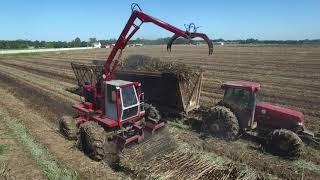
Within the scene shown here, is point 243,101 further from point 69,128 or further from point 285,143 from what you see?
point 69,128

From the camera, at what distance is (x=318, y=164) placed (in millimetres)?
10016

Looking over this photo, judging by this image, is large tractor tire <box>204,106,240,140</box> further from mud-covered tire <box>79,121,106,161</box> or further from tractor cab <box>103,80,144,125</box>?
→ mud-covered tire <box>79,121,106,161</box>

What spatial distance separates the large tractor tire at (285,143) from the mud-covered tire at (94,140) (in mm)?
5220

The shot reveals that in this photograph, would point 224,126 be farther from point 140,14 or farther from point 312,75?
point 312,75

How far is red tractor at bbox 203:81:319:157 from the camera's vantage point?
11.1 metres

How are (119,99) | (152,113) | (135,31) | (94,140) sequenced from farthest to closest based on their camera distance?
(152,113) < (135,31) < (119,99) < (94,140)

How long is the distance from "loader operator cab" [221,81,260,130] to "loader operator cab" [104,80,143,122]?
329 cm

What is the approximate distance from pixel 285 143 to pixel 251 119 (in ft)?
5.06

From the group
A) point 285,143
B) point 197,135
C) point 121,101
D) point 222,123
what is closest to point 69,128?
point 121,101

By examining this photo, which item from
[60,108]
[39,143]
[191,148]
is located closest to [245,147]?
[191,148]

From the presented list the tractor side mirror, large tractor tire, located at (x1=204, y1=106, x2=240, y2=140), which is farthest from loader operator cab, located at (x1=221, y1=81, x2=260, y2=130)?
the tractor side mirror

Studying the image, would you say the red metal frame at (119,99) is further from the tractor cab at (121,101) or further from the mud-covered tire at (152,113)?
the mud-covered tire at (152,113)

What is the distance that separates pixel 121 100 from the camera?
10.4 metres

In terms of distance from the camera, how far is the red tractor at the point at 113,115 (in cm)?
1023
